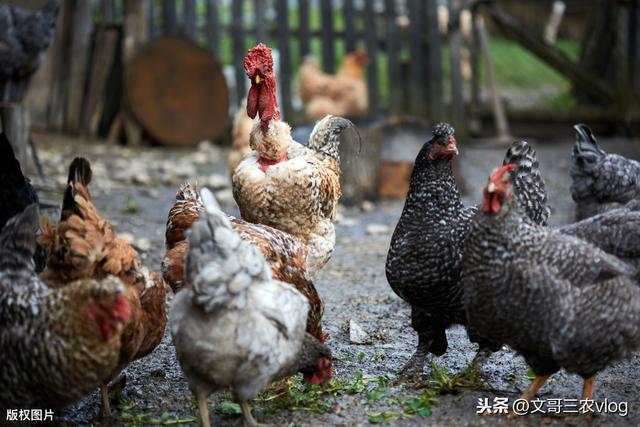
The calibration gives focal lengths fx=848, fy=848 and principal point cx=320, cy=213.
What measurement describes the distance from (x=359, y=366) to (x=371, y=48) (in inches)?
353

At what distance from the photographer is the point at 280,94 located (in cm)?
1318

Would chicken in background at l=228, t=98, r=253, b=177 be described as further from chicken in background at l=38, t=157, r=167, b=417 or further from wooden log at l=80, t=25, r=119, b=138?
wooden log at l=80, t=25, r=119, b=138

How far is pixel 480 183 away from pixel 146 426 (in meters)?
7.05

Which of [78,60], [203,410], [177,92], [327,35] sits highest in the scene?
[327,35]

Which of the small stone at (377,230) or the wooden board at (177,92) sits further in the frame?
the wooden board at (177,92)

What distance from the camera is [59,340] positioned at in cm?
371

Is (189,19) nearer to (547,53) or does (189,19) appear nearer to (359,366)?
(547,53)

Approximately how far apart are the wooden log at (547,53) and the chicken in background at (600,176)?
21.7 feet

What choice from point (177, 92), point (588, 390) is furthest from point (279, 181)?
point (177, 92)

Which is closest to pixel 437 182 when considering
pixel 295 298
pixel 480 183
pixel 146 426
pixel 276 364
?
pixel 295 298

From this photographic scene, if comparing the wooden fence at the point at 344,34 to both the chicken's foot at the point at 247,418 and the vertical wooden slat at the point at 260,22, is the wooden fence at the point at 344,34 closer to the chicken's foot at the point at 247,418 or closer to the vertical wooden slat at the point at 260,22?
the vertical wooden slat at the point at 260,22

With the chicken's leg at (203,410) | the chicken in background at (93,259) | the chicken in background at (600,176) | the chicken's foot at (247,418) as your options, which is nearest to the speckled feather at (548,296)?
the chicken's foot at (247,418)

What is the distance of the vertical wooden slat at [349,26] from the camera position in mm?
13070

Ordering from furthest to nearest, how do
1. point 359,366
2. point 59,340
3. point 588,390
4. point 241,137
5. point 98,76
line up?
1. point 98,76
2. point 241,137
3. point 359,366
4. point 588,390
5. point 59,340
